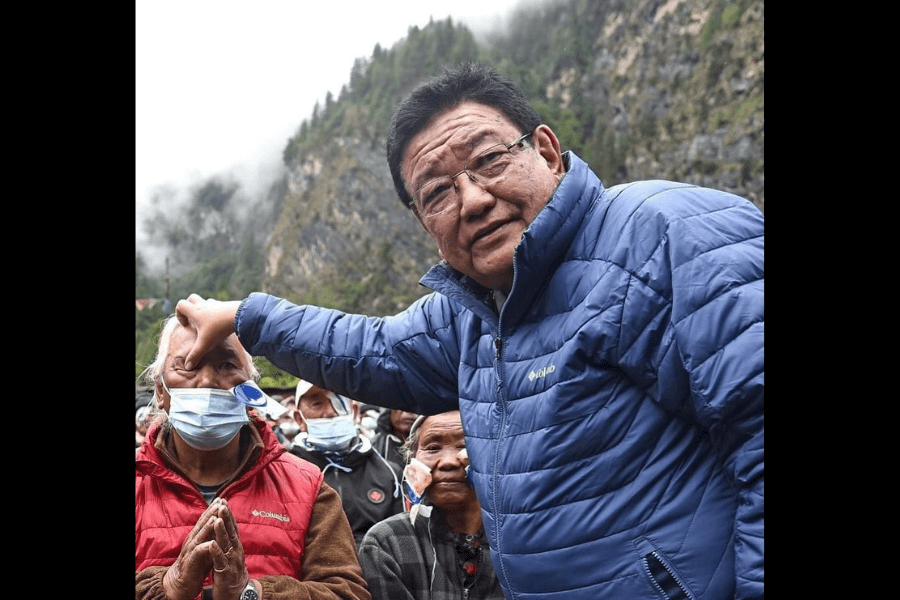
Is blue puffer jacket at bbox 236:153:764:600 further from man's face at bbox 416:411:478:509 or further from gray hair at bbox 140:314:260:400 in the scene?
man's face at bbox 416:411:478:509

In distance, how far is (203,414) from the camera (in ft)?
10.8

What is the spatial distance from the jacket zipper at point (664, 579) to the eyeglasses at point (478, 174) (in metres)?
1.24

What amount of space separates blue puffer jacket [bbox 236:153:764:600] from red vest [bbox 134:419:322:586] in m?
1.07

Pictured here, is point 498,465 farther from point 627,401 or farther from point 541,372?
point 627,401

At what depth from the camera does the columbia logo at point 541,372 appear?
2.35m

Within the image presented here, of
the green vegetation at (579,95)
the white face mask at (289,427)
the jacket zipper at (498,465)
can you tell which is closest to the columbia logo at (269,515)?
the jacket zipper at (498,465)

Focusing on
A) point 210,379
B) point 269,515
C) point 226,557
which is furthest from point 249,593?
point 210,379

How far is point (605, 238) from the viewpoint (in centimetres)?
233

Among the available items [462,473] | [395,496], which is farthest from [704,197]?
[395,496]

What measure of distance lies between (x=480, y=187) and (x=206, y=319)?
1.31 m

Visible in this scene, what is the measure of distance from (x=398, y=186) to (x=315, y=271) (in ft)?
290

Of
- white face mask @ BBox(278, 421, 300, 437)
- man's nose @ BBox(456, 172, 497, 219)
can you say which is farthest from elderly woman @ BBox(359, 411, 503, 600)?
white face mask @ BBox(278, 421, 300, 437)

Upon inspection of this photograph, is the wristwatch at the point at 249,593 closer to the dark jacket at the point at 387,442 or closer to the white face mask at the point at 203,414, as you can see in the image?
the white face mask at the point at 203,414
